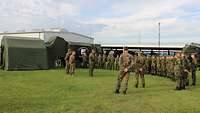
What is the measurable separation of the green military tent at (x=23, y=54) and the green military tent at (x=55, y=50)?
1.18 metres

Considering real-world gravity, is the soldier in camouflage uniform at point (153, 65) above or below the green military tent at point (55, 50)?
below

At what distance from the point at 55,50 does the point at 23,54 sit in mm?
4085

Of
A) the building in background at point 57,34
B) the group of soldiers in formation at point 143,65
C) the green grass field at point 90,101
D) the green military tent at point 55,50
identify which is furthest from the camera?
the building in background at point 57,34

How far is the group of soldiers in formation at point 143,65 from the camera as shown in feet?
53.5

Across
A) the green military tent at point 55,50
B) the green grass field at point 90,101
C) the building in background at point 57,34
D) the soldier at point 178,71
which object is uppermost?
the building in background at point 57,34

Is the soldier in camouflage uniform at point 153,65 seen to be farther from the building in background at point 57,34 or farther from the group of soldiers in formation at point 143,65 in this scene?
the building in background at point 57,34

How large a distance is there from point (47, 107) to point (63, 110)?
2.29 ft

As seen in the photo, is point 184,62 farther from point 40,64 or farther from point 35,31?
point 35,31

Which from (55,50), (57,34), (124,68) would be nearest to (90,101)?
(124,68)

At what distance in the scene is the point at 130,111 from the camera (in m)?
11.8

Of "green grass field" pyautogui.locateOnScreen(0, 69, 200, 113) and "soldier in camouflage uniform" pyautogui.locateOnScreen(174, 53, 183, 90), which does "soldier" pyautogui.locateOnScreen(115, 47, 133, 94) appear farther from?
"soldier in camouflage uniform" pyautogui.locateOnScreen(174, 53, 183, 90)

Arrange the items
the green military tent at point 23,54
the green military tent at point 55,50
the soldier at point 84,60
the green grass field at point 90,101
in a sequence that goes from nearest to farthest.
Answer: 1. the green grass field at point 90,101
2. the green military tent at point 23,54
3. the green military tent at point 55,50
4. the soldier at point 84,60

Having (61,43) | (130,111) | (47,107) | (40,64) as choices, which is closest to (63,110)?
(47,107)

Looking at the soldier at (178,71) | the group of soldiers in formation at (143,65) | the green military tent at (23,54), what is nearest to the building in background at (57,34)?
the group of soldiers in formation at (143,65)
